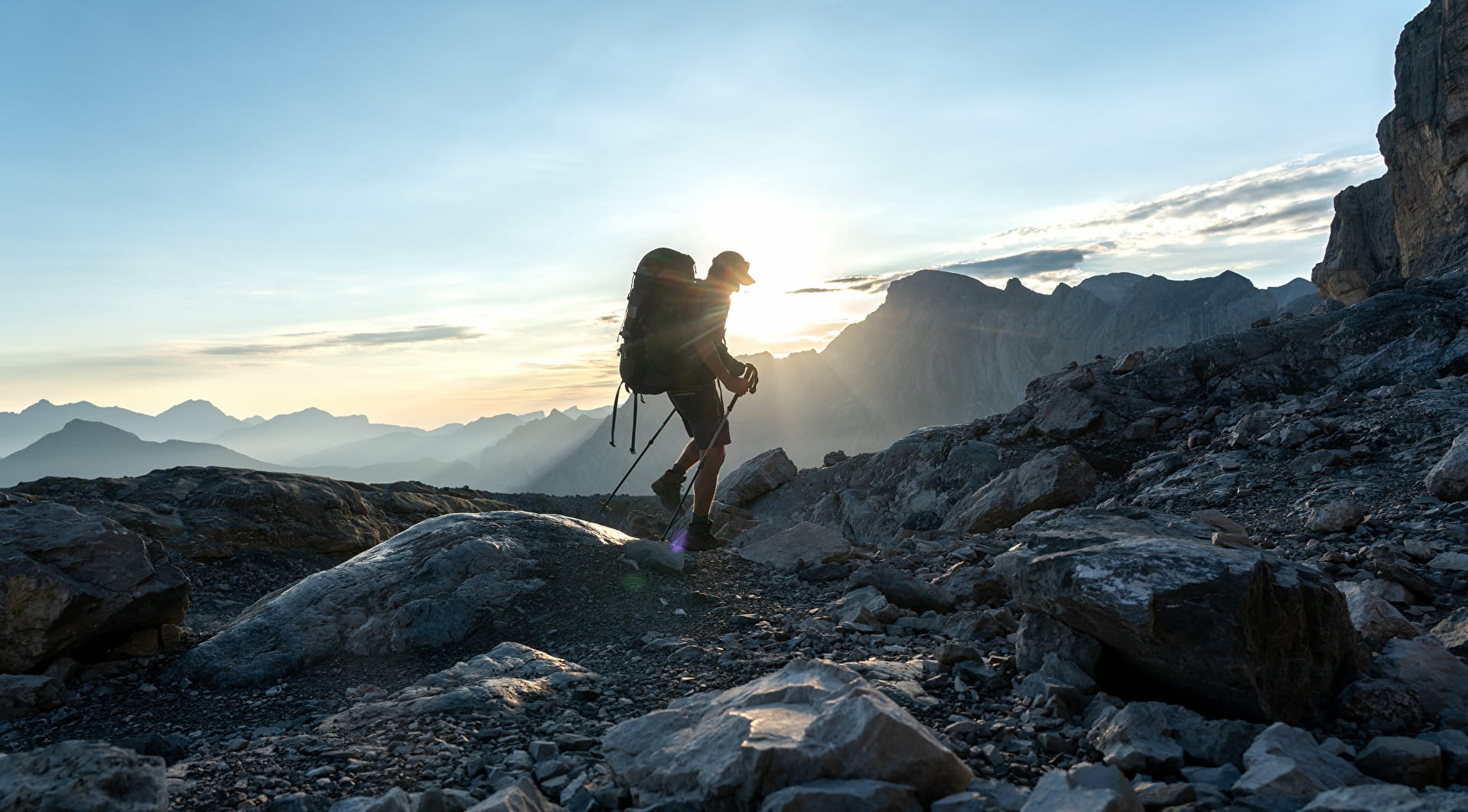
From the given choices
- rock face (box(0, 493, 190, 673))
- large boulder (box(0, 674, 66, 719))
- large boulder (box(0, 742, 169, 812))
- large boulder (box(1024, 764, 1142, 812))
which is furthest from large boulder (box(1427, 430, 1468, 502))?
large boulder (box(0, 674, 66, 719))

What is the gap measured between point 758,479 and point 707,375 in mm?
9634

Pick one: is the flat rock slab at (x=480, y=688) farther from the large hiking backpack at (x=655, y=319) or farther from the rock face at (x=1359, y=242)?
the rock face at (x=1359, y=242)

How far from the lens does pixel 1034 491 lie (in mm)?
10930

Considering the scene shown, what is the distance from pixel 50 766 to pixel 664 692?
2659mm

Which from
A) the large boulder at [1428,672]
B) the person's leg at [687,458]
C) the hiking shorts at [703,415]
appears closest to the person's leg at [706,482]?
the hiking shorts at [703,415]

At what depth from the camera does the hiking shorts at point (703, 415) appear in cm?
847

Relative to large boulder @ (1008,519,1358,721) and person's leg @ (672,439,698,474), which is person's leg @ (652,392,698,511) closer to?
person's leg @ (672,439,698,474)

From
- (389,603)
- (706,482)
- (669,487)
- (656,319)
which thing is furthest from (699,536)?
(389,603)

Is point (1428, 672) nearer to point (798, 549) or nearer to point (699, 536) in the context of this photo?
point (798, 549)

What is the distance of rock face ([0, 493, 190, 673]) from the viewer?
5.33 meters

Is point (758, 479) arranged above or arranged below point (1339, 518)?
below

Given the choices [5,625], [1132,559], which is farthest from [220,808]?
[1132,559]

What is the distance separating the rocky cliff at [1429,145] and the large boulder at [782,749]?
38.1m

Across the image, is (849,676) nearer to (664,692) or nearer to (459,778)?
(664,692)
